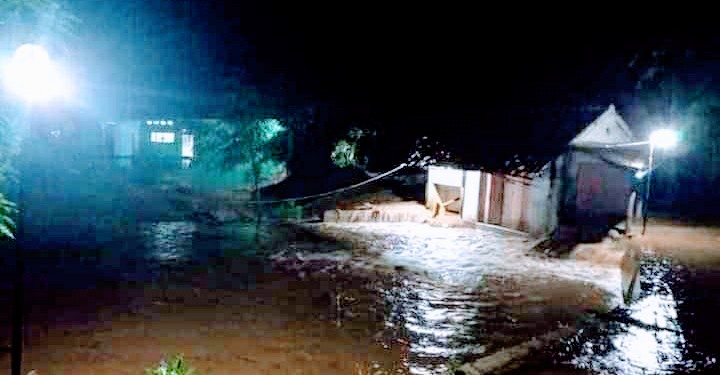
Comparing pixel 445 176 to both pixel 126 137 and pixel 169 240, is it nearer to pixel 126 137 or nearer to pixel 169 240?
pixel 169 240

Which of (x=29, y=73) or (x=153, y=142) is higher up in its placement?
(x=29, y=73)

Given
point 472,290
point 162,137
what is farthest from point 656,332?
point 162,137

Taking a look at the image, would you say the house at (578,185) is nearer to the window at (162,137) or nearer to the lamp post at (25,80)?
the lamp post at (25,80)

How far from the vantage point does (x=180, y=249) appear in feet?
54.7

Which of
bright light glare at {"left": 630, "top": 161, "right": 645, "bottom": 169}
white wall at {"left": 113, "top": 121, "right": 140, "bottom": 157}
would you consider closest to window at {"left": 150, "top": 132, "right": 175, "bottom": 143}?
white wall at {"left": 113, "top": 121, "right": 140, "bottom": 157}

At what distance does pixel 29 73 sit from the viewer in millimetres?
5348

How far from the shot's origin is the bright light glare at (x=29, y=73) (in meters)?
5.34

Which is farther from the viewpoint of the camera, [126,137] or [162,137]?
[162,137]

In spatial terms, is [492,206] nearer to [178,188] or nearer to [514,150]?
[514,150]

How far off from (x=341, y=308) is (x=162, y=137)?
32.6m

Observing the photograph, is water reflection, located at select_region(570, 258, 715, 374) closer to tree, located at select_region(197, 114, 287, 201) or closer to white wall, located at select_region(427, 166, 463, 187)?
white wall, located at select_region(427, 166, 463, 187)

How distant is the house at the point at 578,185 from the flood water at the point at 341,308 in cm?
196

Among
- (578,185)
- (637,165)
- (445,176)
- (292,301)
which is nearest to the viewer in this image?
(292,301)

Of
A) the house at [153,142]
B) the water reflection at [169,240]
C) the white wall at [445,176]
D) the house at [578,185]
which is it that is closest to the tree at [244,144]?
the water reflection at [169,240]
